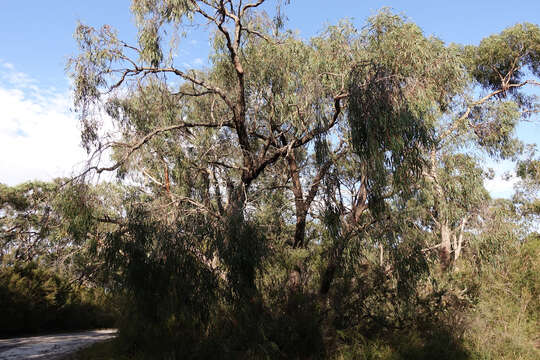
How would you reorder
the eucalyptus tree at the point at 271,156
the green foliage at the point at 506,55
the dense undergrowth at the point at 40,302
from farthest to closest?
the green foliage at the point at 506,55, the dense undergrowth at the point at 40,302, the eucalyptus tree at the point at 271,156

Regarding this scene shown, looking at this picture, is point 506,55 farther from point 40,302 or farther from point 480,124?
point 40,302

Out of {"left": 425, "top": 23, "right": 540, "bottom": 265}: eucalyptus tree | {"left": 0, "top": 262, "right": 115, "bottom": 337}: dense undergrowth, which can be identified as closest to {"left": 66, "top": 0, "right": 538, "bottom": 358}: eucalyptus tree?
{"left": 425, "top": 23, "right": 540, "bottom": 265}: eucalyptus tree

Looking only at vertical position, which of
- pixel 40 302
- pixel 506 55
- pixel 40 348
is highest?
pixel 506 55

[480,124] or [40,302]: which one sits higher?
[480,124]

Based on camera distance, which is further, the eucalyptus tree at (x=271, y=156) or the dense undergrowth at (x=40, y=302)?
the dense undergrowth at (x=40, y=302)

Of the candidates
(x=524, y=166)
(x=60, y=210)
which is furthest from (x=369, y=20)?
(x=524, y=166)

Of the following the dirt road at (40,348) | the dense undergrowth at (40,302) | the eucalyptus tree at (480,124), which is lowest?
the dirt road at (40,348)

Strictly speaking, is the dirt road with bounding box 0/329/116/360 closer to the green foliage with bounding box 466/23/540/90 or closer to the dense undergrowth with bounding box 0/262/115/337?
the dense undergrowth with bounding box 0/262/115/337

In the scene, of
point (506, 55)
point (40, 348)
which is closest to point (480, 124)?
point (506, 55)

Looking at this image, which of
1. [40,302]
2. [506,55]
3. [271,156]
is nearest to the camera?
[271,156]

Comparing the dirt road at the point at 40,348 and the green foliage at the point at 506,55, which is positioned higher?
the green foliage at the point at 506,55

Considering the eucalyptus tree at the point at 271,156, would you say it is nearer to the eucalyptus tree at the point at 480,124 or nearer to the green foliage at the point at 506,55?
the eucalyptus tree at the point at 480,124

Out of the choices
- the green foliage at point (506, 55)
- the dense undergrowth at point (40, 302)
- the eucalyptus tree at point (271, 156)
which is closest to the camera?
the eucalyptus tree at point (271, 156)

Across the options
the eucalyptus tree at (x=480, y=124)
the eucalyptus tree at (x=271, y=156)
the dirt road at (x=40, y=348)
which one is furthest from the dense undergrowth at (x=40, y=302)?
the eucalyptus tree at (x=480, y=124)
